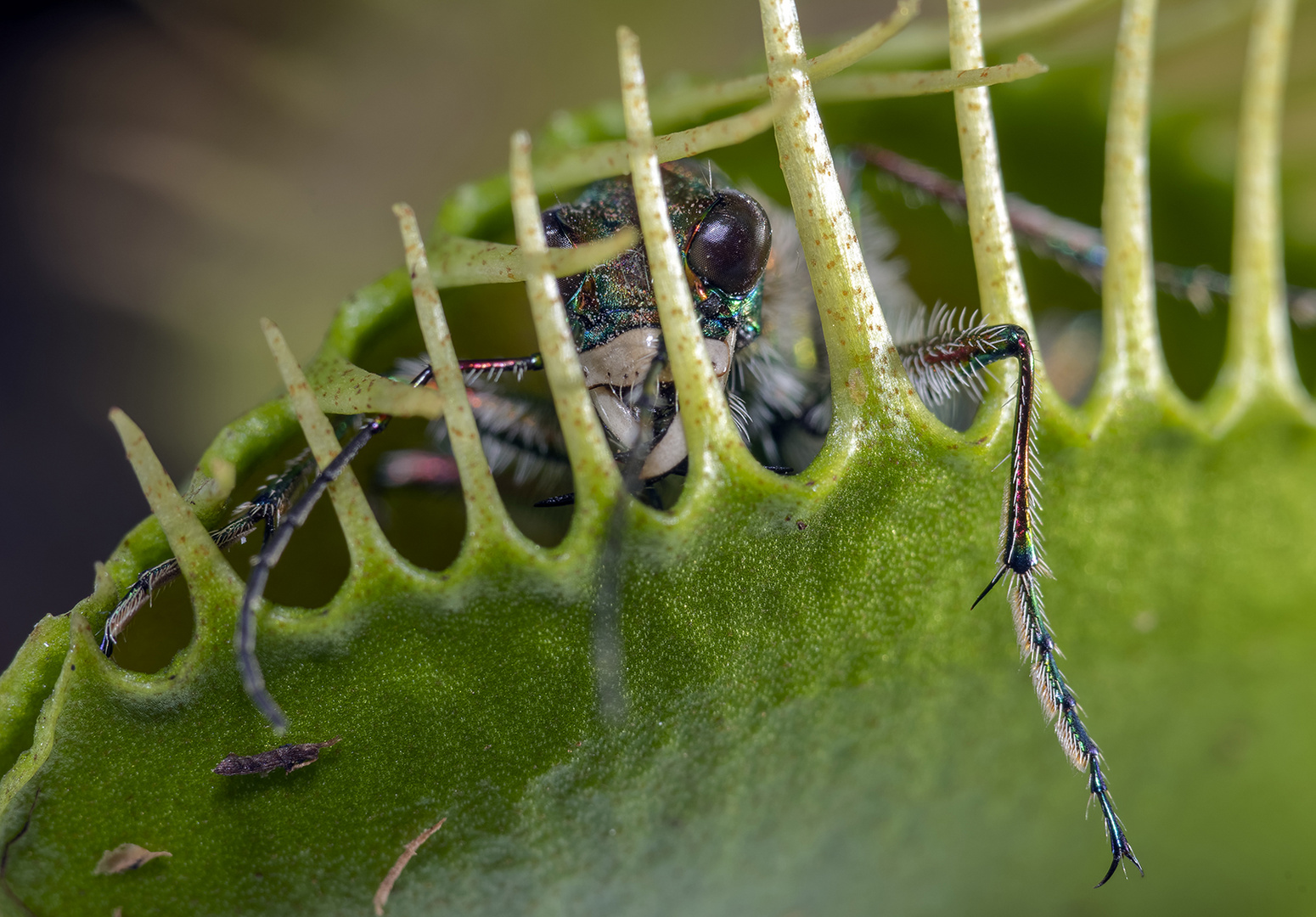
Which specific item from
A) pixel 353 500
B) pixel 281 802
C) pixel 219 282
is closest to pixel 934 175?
pixel 353 500

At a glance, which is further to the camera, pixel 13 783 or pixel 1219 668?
pixel 1219 668

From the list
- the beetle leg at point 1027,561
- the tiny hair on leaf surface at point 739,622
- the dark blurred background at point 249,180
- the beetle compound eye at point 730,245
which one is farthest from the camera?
the dark blurred background at point 249,180

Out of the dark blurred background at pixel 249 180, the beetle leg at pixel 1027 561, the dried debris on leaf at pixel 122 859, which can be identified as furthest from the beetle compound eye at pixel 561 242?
the dried debris on leaf at pixel 122 859

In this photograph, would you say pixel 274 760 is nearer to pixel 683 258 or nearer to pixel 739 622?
pixel 739 622

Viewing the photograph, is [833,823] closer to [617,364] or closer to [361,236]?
[617,364]

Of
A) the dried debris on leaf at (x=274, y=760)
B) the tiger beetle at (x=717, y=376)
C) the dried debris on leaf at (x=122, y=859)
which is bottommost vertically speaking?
the dried debris on leaf at (x=122, y=859)

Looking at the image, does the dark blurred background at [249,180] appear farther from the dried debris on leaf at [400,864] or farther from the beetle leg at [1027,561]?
the dried debris on leaf at [400,864]

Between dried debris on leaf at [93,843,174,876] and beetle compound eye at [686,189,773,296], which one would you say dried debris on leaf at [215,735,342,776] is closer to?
dried debris on leaf at [93,843,174,876]

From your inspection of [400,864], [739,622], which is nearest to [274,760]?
[400,864]

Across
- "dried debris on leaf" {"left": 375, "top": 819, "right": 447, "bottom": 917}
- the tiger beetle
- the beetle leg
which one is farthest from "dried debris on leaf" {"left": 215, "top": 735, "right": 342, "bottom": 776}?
the beetle leg
